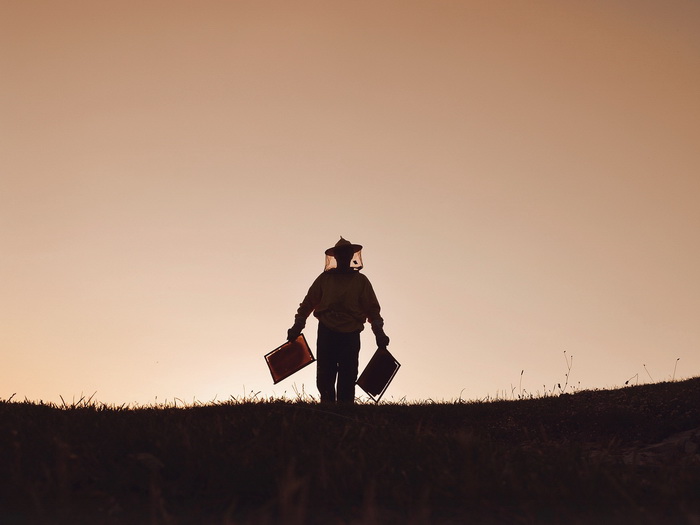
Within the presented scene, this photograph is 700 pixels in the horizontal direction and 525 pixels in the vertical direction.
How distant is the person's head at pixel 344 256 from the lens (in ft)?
40.4

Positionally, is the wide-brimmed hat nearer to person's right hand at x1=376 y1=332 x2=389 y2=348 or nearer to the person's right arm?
the person's right arm

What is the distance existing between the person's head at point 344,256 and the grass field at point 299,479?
613 centimetres

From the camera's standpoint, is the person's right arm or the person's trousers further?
the person's right arm

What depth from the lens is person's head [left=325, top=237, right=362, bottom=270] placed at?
12312 mm

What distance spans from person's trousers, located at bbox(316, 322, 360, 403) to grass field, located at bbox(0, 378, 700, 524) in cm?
544

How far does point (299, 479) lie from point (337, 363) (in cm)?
773

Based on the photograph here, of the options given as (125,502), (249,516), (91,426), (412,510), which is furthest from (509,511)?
(91,426)

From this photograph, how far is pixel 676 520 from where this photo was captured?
383 cm

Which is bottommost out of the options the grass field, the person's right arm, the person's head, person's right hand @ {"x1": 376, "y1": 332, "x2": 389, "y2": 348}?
the grass field

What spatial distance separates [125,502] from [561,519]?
102 inches

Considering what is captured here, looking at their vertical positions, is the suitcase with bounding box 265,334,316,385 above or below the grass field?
above

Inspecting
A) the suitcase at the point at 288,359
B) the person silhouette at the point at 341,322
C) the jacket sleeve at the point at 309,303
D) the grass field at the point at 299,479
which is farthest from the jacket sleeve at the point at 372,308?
the grass field at the point at 299,479

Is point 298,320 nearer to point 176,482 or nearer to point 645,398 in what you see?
point 645,398

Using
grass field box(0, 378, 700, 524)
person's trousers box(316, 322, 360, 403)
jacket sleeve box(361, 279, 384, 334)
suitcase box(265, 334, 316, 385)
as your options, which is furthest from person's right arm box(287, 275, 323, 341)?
grass field box(0, 378, 700, 524)
